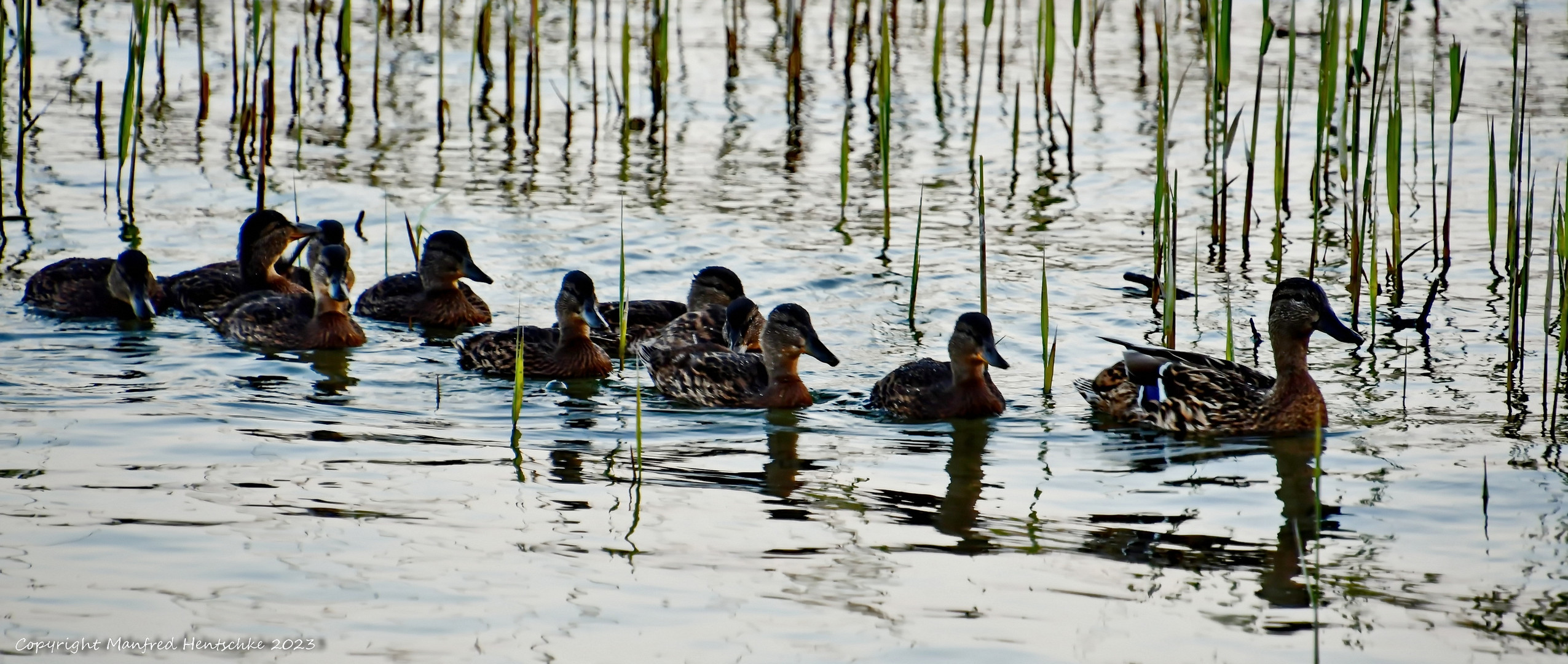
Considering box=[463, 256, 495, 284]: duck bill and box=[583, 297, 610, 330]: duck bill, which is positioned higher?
box=[463, 256, 495, 284]: duck bill

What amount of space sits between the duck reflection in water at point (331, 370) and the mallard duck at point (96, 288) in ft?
3.39

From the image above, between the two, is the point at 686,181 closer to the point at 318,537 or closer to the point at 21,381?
the point at 21,381

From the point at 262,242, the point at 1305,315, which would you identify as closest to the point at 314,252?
the point at 262,242

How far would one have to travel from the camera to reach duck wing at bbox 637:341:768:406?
→ 7.50 metres

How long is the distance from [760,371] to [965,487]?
6.31 ft

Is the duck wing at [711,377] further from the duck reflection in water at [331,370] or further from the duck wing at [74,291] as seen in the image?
the duck wing at [74,291]

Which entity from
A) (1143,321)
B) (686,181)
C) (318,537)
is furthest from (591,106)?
(318,537)

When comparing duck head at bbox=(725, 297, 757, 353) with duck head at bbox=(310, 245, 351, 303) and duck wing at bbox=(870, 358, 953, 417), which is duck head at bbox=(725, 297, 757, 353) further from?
duck head at bbox=(310, 245, 351, 303)

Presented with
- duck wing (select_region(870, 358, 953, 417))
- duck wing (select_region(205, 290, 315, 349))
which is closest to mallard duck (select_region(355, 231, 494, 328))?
duck wing (select_region(205, 290, 315, 349))

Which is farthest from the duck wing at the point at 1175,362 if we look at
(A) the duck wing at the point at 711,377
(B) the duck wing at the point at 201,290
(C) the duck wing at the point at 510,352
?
(B) the duck wing at the point at 201,290

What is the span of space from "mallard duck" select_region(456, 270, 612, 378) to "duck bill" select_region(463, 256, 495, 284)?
32.7 inches

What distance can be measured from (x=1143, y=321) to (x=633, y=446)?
10.9 feet

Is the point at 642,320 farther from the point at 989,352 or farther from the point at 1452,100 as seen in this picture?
the point at 1452,100

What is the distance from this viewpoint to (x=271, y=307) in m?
8.49
